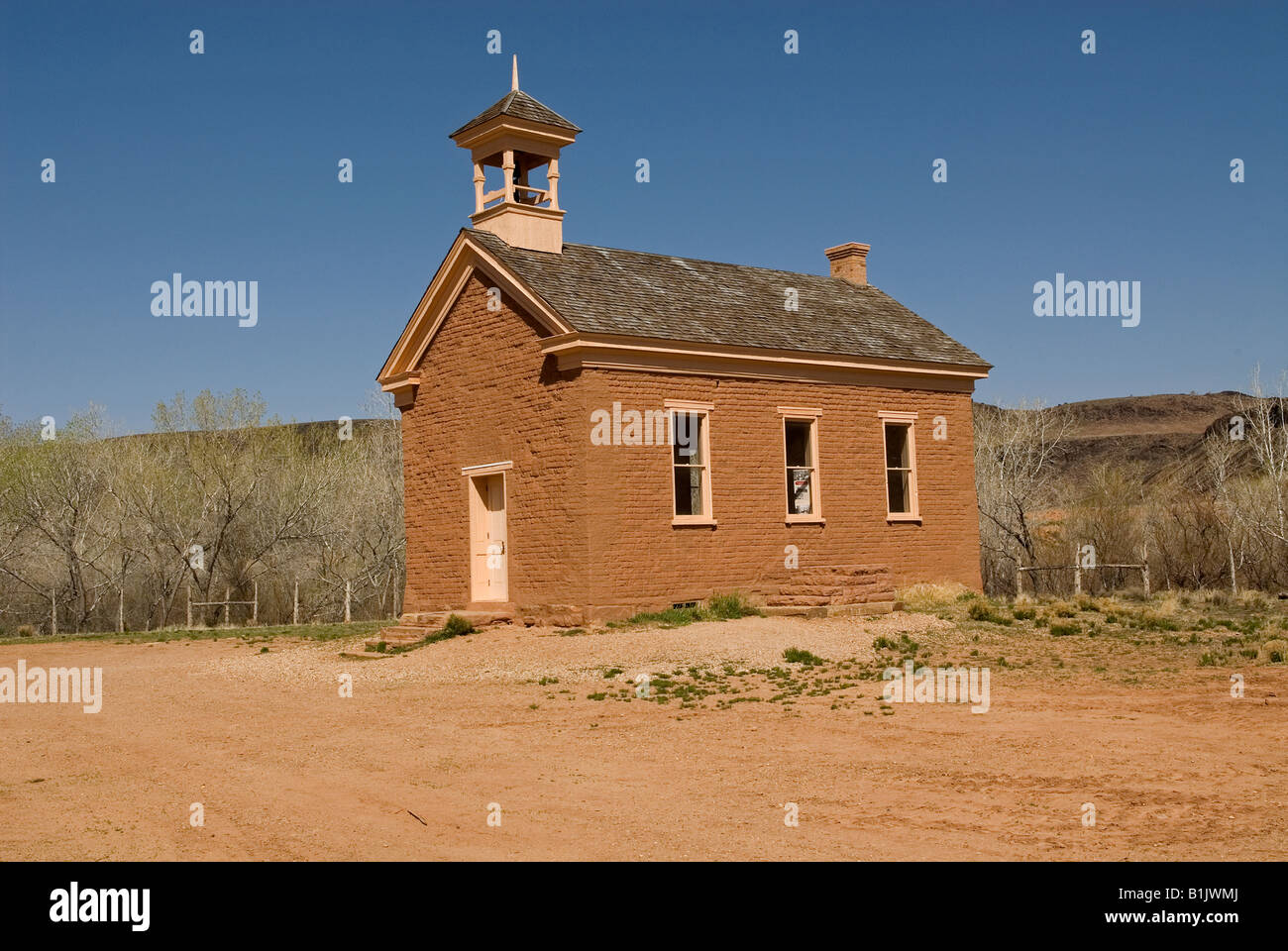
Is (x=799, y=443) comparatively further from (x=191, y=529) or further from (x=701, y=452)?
(x=191, y=529)

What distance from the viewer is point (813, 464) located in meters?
23.5

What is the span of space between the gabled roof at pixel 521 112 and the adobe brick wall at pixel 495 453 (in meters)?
3.00

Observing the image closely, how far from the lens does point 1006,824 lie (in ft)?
25.5

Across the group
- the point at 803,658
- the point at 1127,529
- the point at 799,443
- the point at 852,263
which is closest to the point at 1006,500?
the point at 1127,529

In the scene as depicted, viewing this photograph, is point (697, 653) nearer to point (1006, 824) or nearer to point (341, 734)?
point (341, 734)

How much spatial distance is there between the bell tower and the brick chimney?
8699 millimetres

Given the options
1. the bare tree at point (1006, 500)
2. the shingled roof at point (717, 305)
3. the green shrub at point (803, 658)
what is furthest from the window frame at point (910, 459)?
the bare tree at point (1006, 500)

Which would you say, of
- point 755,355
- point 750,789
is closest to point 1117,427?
point 755,355

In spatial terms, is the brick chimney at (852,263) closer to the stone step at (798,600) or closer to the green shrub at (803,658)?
the stone step at (798,600)

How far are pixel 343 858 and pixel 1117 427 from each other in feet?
336

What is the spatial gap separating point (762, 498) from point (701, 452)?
1575mm

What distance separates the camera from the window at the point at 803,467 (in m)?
23.3

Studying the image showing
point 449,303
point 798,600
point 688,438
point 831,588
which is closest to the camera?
point 831,588
